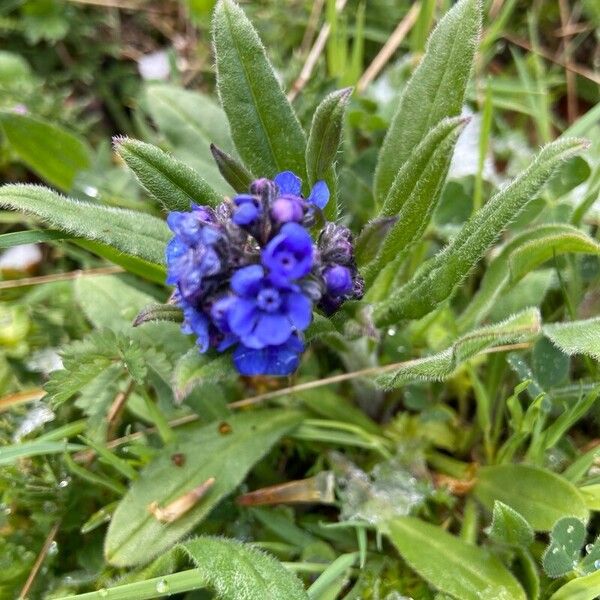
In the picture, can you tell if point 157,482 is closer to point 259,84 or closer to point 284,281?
point 284,281

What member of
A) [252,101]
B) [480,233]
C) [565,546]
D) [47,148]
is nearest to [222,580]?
[565,546]

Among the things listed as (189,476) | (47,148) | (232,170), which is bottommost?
(189,476)

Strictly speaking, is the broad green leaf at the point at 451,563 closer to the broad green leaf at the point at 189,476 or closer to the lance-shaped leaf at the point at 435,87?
the broad green leaf at the point at 189,476

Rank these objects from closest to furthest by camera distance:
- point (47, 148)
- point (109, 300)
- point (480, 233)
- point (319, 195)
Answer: point (319, 195) < point (480, 233) < point (109, 300) < point (47, 148)

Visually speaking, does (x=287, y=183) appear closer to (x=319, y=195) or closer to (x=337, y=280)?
(x=319, y=195)

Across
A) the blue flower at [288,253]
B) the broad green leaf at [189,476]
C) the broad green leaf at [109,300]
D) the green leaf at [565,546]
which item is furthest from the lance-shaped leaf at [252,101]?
the green leaf at [565,546]

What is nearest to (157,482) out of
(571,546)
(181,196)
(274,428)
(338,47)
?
(274,428)

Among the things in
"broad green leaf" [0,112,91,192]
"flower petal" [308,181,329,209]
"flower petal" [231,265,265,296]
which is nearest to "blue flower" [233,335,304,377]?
Result: "flower petal" [231,265,265,296]
